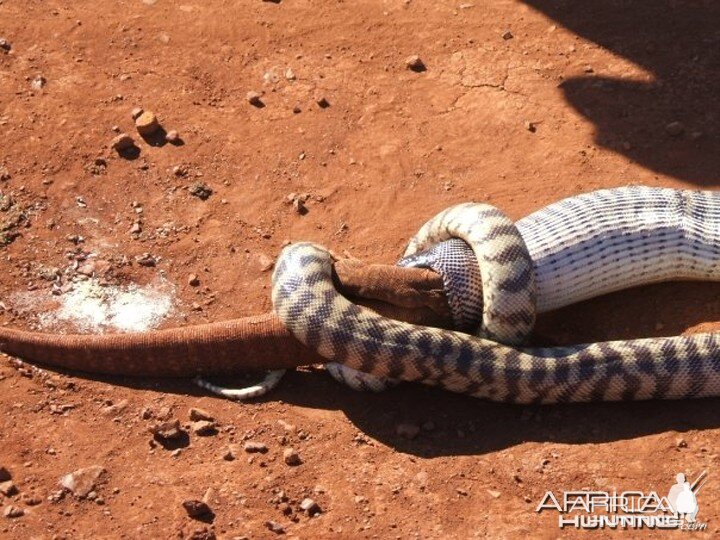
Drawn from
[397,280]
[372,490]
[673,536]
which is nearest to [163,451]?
[372,490]

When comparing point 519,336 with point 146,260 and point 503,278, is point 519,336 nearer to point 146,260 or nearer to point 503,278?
point 503,278

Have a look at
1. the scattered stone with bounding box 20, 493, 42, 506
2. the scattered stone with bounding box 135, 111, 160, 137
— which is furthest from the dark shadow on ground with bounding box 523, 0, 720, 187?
the scattered stone with bounding box 20, 493, 42, 506

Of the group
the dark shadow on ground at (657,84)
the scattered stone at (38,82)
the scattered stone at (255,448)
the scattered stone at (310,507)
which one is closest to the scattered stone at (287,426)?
the scattered stone at (255,448)

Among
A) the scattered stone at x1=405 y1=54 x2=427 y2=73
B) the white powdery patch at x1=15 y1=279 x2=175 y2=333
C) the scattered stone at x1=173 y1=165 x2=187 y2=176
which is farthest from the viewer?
the scattered stone at x1=405 y1=54 x2=427 y2=73

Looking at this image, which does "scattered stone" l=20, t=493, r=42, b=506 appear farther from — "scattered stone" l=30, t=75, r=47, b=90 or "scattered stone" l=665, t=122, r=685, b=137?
"scattered stone" l=665, t=122, r=685, b=137

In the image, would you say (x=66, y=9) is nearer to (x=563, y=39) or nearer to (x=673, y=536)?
(x=563, y=39)

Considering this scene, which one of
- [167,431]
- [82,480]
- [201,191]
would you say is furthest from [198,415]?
[201,191]
